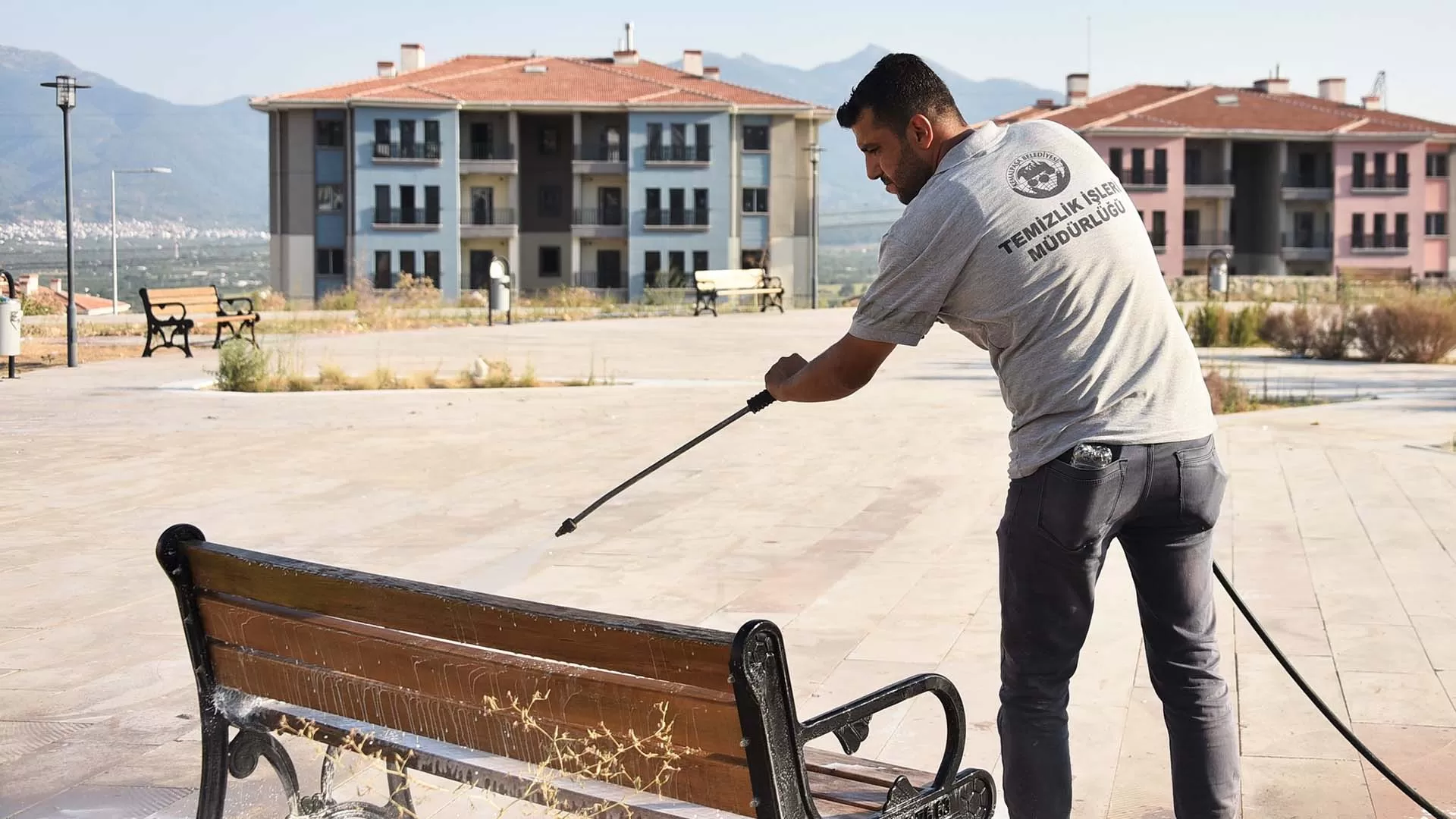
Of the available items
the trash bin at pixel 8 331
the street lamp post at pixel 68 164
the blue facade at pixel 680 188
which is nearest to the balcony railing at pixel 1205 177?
the blue facade at pixel 680 188

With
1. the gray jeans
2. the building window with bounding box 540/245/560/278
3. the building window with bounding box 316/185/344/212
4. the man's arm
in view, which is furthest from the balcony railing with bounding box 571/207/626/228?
the gray jeans

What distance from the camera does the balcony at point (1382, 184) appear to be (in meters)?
77.1

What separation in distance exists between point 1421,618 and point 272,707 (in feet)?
15.3

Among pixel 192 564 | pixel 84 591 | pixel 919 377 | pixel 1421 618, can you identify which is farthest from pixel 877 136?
pixel 919 377

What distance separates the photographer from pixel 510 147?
68.9 metres

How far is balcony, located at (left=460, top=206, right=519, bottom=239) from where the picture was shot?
227 feet

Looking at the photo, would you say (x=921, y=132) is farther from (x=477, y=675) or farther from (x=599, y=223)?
(x=599, y=223)

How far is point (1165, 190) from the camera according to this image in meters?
75.0

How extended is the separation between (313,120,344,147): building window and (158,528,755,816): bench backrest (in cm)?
6681

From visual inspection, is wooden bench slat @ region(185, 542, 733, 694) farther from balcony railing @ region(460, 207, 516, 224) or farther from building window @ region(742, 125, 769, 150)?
balcony railing @ region(460, 207, 516, 224)

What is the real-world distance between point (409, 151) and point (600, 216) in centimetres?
863

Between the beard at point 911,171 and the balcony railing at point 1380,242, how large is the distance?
80007 millimetres

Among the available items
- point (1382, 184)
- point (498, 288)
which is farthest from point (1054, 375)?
point (1382, 184)

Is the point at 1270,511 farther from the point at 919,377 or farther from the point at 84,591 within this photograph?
the point at 919,377
